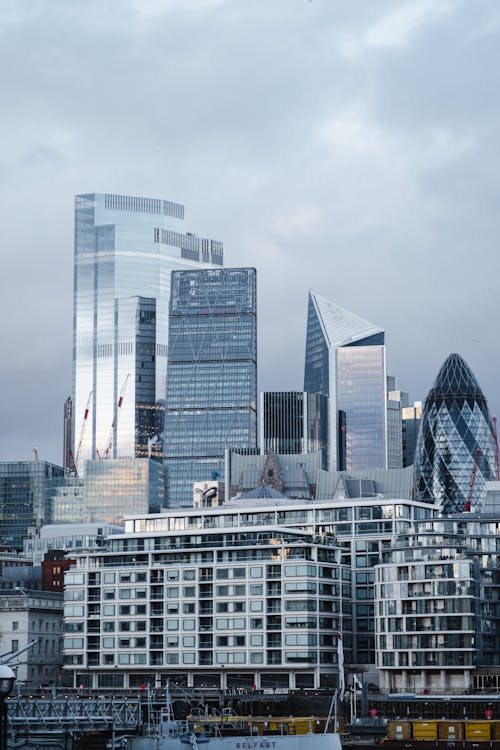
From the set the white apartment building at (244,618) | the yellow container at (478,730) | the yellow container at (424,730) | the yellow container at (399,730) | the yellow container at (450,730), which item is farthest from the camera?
the white apartment building at (244,618)

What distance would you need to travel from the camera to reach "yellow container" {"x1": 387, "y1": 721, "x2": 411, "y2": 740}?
141 meters

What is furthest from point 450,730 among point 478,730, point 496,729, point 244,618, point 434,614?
point 244,618

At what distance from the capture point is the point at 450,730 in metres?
140

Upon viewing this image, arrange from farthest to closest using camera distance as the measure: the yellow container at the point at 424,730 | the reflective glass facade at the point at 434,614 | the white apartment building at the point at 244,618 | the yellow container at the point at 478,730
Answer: the white apartment building at the point at 244,618, the reflective glass facade at the point at 434,614, the yellow container at the point at 424,730, the yellow container at the point at 478,730

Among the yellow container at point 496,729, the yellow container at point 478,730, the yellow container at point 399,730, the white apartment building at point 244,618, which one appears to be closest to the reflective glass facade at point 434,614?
the white apartment building at point 244,618

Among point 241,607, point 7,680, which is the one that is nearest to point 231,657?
point 241,607

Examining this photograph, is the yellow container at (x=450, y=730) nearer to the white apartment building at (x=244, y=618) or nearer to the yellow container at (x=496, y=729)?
the yellow container at (x=496, y=729)

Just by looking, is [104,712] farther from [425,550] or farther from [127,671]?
[127,671]

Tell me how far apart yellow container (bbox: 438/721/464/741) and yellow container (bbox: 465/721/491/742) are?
0.58 m

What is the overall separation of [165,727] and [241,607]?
77197 mm

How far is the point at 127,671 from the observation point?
200m

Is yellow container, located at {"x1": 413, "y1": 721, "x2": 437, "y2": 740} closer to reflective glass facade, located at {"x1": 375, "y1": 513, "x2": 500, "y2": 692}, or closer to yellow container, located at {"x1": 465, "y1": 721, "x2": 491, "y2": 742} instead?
yellow container, located at {"x1": 465, "y1": 721, "x2": 491, "y2": 742}

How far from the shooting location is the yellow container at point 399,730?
141 meters

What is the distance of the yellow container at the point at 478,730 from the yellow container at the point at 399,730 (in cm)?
578
